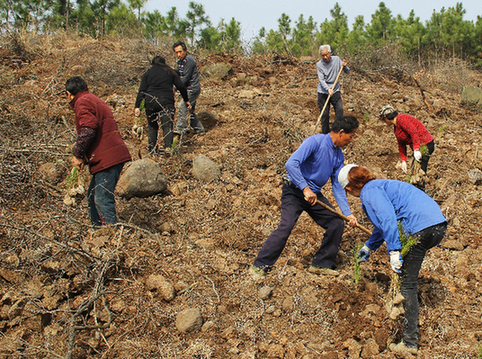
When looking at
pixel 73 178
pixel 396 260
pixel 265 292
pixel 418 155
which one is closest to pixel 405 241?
→ pixel 396 260

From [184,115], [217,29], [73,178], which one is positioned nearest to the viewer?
[73,178]

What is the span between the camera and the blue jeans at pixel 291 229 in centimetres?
356

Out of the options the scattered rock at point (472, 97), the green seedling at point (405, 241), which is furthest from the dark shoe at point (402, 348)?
the scattered rock at point (472, 97)

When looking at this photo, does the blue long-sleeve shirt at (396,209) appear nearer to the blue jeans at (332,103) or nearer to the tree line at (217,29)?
the blue jeans at (332,103)

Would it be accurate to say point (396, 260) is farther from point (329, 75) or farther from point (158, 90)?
point (329, 75)

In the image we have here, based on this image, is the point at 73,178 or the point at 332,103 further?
the point at 332,103

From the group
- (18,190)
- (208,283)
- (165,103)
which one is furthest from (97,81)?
(208,283)

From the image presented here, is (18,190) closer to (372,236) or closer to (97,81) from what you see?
(372,236)

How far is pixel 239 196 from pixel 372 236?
8.09 ft

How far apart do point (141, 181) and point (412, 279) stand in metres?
3.31

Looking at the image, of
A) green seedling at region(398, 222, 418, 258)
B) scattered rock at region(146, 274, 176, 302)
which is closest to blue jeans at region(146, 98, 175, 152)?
scattered rock at region(146, 274, 176, 302)

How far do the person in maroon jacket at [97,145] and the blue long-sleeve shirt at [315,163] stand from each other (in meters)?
1.64

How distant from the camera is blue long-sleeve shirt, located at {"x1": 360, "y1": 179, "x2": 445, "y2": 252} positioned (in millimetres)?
2750

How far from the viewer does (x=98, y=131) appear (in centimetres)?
382
